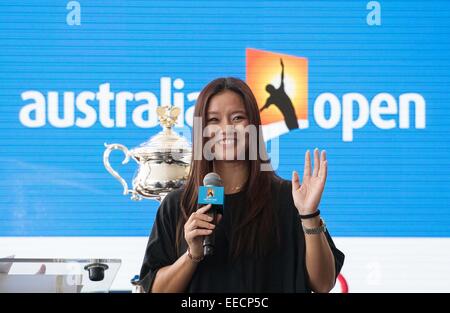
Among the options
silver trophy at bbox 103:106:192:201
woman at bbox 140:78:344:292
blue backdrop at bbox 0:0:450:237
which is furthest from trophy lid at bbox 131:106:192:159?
blue backdrop at bbox 0:0:450:237

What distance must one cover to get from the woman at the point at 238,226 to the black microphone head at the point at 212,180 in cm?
4

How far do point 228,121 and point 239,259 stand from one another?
32cm

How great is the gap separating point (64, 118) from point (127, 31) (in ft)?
2.26

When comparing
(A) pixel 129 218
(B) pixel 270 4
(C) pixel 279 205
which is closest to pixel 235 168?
(C) pixel 279 205

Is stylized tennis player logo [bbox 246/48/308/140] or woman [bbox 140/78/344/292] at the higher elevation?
stylized tennis player logo [bbox 246/48/308/140]

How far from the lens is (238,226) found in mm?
1619

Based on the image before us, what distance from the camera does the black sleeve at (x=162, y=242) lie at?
5.29 ft

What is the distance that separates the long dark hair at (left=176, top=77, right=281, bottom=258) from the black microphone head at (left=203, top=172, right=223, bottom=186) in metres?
0.04

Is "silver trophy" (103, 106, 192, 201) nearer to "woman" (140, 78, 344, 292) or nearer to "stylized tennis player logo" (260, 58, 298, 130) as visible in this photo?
"woman" (140, 78, 344, 292)

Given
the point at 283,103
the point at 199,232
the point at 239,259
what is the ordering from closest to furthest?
the point at 199,232
the point at 239,259
the point at 283,103

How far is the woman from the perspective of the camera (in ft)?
5.19

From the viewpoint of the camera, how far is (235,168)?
1.64 metres

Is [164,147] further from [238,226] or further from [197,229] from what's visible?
[197,229]

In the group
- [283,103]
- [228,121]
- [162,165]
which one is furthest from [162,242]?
[283,103]
